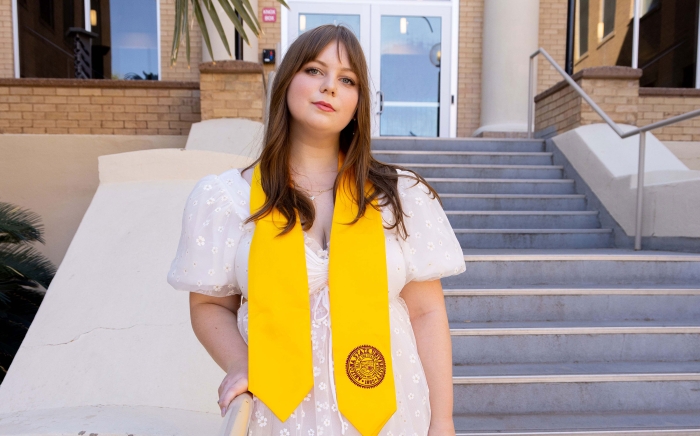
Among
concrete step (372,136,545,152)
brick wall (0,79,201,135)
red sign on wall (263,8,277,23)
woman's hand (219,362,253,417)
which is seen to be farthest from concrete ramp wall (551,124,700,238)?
red sign on wall (263,8,277,23)

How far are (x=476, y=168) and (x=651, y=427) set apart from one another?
12.3 feet

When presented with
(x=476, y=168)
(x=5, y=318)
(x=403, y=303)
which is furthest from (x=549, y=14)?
(x=403, y=303)

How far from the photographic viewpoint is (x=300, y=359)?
52.9 inches

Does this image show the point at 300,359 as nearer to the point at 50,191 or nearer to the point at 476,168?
the point at 476,168

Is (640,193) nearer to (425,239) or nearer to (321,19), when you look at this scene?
(425,239)

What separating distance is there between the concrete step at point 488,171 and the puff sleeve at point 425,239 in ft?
16.3

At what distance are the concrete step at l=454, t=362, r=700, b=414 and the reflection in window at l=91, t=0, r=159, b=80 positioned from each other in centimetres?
815

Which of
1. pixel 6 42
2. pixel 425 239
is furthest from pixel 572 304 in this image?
pixel 6 42

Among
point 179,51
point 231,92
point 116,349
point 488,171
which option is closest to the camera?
point 116,349

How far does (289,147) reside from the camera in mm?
1595

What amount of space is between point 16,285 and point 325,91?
3783mm

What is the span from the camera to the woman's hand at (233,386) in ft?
4.22

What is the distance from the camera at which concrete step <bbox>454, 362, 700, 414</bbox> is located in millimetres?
3506

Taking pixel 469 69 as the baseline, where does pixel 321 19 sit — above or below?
above
